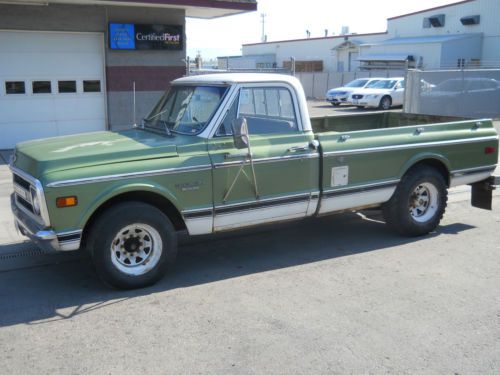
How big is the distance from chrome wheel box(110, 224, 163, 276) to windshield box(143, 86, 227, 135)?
112 centimetres

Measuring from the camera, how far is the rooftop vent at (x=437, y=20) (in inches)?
1631

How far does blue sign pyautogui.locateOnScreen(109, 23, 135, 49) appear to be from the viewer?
13.3m

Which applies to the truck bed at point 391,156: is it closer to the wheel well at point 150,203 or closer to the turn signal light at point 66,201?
the wheel well at point 150,203

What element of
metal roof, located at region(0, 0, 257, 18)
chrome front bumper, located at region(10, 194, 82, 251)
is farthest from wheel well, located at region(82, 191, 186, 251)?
metal roof, located at region(0, 0, 257, 18)

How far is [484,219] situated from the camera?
8.20m

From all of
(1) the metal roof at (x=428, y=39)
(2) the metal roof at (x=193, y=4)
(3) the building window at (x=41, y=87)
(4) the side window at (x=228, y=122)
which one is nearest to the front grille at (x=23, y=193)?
(4) the side window at (x=228, y=122)

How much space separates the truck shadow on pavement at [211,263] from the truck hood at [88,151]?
1147 millimetres

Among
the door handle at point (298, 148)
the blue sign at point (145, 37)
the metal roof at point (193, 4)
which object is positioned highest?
the metal roof at point (193, 4)

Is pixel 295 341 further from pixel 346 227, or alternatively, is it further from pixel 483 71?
pixel 483 71

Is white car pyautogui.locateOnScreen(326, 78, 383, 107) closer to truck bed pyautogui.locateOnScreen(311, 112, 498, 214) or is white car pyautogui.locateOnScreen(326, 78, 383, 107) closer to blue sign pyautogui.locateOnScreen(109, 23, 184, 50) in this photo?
blue sign pyautogui.locateOnScreen(109, 23, 184, 50)

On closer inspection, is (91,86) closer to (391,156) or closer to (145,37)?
(145,37)

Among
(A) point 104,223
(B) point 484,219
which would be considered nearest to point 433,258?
(B) point 484,219

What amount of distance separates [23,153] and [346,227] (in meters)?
4.14

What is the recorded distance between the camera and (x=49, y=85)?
13367 mm
